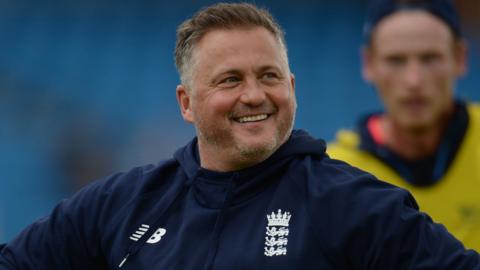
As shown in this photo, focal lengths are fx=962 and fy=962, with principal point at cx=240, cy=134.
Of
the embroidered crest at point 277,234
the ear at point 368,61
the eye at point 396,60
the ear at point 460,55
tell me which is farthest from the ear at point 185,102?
the ear at point 460,55

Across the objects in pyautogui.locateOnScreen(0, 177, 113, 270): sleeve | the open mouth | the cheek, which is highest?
the cheek

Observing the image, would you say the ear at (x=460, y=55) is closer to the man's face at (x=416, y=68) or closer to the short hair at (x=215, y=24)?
the man's face at (x=416, y=68)

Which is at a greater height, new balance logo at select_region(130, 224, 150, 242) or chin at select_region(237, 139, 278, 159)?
chin at select_region(237, 139, 278, 159)

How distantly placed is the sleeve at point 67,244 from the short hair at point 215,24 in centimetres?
51

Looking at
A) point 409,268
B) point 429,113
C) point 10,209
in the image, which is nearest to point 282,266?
point 409,268

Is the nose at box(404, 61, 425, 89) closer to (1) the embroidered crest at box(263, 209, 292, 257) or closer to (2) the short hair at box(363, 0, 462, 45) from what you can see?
(2) the short hair at box(363, 0, 462, 45)

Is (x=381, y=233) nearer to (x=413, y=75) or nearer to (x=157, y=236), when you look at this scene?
(x=157, y=236)

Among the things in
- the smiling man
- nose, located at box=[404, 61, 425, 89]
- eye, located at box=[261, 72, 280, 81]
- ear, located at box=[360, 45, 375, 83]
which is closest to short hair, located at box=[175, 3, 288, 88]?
the smiling man

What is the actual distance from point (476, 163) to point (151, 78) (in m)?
6.63

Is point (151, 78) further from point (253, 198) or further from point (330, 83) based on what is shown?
point (253, 198)

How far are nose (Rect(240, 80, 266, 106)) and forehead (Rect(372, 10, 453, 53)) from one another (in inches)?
79.0

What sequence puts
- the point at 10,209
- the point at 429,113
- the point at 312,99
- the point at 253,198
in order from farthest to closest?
the point at 312,99 → the point at 10,209 → the point at 429,113 → the point at 253,198

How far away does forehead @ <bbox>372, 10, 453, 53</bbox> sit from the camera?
15.5 feet

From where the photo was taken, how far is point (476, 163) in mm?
4652
